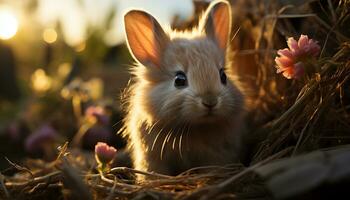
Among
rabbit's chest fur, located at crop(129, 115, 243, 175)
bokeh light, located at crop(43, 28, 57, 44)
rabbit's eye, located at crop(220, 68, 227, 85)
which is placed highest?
bokeh light, located at crop(43, 28, 57, 44)

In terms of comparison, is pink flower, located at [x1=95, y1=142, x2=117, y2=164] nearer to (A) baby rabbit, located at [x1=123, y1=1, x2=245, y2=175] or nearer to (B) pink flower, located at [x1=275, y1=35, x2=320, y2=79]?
(A) baby rabbit, located at [x1=123, y1=1, x2=245, y2=175]

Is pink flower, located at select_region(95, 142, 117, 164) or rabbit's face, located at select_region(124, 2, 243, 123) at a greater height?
rabbit's face, located at select_region(124, 2, 243, 123)

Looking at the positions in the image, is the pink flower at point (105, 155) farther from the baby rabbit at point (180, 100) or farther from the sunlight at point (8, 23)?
the sunlight at point (8, 23)

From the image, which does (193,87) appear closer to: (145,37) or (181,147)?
(181,147)

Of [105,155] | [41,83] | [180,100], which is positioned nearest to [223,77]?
[180,100]

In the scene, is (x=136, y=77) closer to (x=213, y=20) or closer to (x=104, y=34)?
(x=213, y=20)

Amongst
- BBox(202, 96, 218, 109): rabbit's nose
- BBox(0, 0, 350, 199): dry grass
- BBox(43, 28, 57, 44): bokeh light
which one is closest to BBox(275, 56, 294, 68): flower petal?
BBox(0, 0, 350, 199): dry grass

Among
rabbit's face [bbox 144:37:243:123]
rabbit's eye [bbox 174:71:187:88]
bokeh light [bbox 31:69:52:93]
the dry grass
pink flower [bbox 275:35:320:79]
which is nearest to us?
the dry grass
